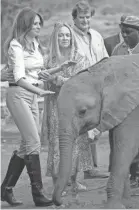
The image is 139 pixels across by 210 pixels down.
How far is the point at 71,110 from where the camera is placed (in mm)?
5418

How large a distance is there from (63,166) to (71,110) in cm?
49

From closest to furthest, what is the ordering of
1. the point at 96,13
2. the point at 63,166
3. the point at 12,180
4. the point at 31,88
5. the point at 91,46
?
the point at 63,166 → the point at 31,88 → the point at 12,180 → the point at 91,46 → the point at 96,13

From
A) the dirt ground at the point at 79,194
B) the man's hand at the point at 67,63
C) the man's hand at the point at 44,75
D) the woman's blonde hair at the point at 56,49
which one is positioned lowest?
the dirt ground at the point at 79,194

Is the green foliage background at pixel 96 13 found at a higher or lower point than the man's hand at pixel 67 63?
higher

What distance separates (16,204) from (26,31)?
1.70 metres

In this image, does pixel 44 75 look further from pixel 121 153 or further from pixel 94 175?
pixel 94 175

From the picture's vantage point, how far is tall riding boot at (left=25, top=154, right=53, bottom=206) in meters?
6.02

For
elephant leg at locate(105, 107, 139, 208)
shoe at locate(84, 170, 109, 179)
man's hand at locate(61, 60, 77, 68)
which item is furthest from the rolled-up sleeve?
shoe at locate(84, 170, 109, 179)

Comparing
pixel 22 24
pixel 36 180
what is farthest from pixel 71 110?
pixel 22 24

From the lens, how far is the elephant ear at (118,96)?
5449mm

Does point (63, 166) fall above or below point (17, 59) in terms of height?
below

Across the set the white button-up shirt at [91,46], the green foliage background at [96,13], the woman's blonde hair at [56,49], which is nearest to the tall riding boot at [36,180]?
the woman's blonde hair at [56,49]

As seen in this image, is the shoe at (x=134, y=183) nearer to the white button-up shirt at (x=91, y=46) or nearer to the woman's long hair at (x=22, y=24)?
the white button-up shirt at (x=91, y=46)

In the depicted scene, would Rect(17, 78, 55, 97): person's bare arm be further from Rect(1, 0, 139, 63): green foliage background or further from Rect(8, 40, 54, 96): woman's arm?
Rect(1, 0, 139, 63): green foliage background
